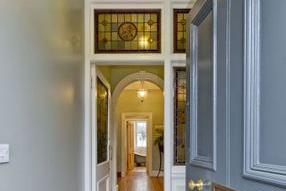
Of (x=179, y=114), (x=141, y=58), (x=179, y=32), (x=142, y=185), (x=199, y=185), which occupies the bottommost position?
(x=142, y=185)

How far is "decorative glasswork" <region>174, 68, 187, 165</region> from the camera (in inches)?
161

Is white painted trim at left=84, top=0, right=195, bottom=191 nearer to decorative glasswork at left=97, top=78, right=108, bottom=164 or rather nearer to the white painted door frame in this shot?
decorative glasswork at left=97, top=78, right=108, bottom=164

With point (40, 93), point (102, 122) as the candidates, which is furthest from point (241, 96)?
point (102, 122)

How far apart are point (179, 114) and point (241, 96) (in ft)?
9.12

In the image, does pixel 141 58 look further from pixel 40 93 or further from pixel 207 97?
pixel 207 97

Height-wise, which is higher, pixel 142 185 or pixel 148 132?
pixel 148 132

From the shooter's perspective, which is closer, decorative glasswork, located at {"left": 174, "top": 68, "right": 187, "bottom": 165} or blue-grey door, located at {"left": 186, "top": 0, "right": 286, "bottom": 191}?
blue-grey door, located at {"left": 186, "top": 0, "right": 286, "bottom": 191}

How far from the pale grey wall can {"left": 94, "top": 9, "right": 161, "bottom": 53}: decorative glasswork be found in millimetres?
446

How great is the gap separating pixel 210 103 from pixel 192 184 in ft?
1.53

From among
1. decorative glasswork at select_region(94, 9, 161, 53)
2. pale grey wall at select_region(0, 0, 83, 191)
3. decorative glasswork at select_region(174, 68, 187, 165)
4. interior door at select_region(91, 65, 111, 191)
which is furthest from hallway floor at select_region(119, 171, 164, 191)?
pale grey wall at select_region(0, 0, 83, 191)

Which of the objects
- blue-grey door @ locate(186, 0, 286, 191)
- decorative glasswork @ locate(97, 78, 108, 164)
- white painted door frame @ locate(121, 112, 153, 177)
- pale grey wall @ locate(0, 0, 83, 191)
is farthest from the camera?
white painted door frame @ locate(121, 112, 153, 177)

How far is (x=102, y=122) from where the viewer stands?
517 cm

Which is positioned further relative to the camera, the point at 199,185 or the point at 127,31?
the point at 127,31

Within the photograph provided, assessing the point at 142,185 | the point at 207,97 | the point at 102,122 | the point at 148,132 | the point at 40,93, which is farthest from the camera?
the point at 148,132
